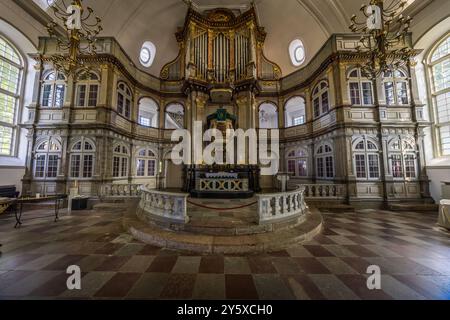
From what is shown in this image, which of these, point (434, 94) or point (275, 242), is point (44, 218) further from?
→ point (434, 94)

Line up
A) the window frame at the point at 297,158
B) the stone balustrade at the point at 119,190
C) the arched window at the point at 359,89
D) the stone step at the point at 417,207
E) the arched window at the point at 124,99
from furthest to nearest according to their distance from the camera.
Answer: the window frame at the point at 297,158 → the arched window at the point at 124,99 → the arched window at the point at 359,89 → the stone balustrade at the point at 119,190 → the stone step at the point at 417,207

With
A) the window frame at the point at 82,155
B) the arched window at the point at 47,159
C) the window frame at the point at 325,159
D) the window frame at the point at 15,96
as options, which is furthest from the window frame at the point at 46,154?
the window frame at the point at 325,159

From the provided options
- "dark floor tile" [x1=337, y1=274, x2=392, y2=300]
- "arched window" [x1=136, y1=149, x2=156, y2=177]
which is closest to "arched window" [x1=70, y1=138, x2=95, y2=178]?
"arched window" [x1=136, y1=149, x2=156, y2=177]

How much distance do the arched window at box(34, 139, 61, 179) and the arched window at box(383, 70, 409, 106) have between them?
17.9 metres

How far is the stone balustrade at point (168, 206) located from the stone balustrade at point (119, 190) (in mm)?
4410

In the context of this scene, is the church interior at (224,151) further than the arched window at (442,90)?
No

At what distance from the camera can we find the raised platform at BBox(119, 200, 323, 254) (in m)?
3.37

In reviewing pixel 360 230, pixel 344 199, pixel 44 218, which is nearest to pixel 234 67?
pixel 344 199

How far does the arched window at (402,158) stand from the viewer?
322 inches

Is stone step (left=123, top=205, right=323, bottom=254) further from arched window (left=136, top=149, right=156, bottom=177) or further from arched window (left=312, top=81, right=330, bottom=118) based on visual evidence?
arched window (left=312, top=81, right=330, bottom=118)

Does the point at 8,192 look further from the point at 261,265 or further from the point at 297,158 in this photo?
the point at 297,158

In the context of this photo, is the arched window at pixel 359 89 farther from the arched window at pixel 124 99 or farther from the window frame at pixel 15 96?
the window frame at pixel 15 96

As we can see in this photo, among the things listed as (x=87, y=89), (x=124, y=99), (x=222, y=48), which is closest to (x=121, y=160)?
(x=124, y=99)
